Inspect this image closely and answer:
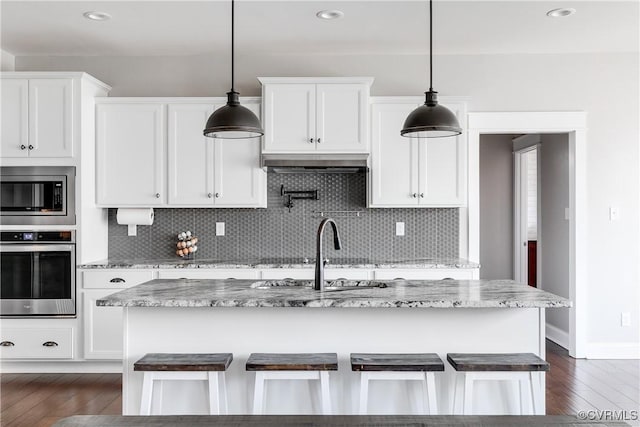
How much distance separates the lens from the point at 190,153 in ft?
14.3

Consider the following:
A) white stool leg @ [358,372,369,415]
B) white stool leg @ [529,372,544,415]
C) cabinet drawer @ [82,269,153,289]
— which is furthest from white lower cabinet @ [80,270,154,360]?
white stool leg @ [529,372,544,415]

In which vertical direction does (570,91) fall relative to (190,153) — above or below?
above

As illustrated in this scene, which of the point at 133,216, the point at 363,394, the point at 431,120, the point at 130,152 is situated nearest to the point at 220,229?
the point at 133,216

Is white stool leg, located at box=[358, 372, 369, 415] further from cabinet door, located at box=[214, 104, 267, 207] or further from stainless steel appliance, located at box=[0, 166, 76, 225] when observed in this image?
stainless steel appliance, located at box=[0, 166, 76, 225]

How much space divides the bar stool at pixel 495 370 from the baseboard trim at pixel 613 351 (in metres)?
2.65

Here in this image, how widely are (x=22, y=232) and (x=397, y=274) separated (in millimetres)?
3027

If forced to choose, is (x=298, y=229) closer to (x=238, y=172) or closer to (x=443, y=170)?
(x=238, y=172)

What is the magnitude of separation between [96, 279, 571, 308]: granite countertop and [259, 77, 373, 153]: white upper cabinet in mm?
1722

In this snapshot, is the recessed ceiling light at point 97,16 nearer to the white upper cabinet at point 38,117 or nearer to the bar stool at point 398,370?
the white upper cabinet at point 38,117

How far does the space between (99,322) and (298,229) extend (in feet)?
6.04

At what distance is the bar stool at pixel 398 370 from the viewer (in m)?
2.18

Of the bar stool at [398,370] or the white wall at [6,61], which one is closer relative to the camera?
the bar stool at [398,370]

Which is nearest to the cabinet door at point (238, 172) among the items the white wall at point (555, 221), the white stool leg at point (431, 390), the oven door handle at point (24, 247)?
the oven door handle at point (24, 247)

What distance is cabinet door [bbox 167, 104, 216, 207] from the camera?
436cm
